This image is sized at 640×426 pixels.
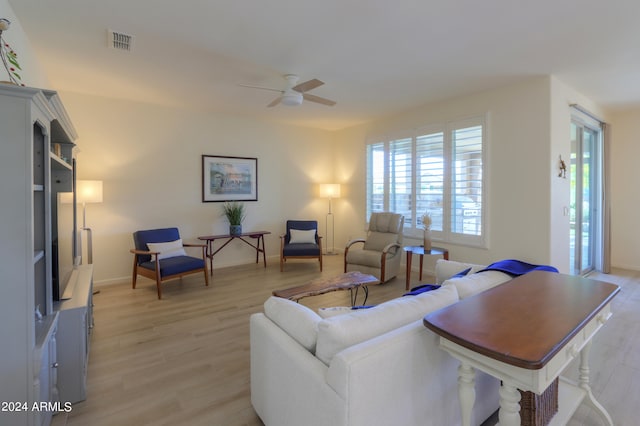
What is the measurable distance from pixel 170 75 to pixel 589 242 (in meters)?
6.67

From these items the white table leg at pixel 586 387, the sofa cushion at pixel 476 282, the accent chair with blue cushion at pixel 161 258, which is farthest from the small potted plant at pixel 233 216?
the white table leg at pixel 586 387

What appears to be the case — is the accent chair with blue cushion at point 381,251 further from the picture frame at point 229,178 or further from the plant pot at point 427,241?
the picture frame at point 229,178

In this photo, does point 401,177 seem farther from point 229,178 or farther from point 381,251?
point 229,178

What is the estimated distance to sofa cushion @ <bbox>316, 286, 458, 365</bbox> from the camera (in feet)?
4.18

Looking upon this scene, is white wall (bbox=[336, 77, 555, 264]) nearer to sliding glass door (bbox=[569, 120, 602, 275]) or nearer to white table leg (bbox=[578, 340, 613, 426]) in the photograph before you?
sliding glass door (bbox=[569, 120, 602, 275])

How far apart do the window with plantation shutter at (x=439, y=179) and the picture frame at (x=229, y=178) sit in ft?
7.97

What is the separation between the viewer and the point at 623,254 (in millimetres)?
5199

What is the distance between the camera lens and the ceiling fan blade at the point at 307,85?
3.12 meters

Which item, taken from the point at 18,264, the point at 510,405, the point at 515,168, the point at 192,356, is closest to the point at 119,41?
the point at 18,264

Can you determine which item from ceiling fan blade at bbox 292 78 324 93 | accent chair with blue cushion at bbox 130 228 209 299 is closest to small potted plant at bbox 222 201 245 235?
accent chair with blue cushion at bbox 130 228 209 299

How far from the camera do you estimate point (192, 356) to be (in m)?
2.52

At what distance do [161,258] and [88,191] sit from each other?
123 centimetres

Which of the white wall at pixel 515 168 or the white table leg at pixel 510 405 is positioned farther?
the white wall at pixel 515 168

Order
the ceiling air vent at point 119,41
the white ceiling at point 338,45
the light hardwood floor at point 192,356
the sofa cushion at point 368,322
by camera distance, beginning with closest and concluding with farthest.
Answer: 1. the sofa cushion at point 368,322
2. the light hardwood floor at point 192,356
3. the white ceiling at point 338,45
4. the ceiling air vent at point 119,41
